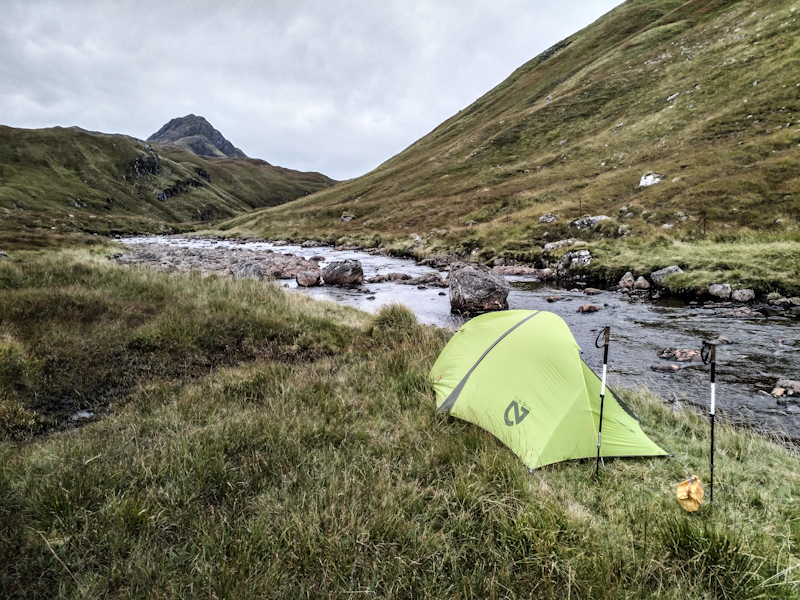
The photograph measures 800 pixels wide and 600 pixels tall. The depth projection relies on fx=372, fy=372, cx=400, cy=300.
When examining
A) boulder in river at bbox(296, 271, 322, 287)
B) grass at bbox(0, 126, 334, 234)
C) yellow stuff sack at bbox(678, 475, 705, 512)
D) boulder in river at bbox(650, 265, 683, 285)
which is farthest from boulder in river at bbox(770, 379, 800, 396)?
grass at bbox(0, 126, 334, 234)

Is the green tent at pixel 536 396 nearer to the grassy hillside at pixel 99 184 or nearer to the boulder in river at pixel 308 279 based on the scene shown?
the boulder in river at pixel 308 279

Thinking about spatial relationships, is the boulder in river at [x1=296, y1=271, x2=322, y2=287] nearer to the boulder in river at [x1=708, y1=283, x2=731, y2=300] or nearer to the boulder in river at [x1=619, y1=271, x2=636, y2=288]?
the boulder in river at [x1=619, y1=271, x2=636, y2=288]

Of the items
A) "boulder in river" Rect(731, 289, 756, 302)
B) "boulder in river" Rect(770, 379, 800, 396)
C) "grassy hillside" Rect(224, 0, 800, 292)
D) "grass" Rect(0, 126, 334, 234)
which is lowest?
"boulder in river" Rect(770, 379, 800, 396)

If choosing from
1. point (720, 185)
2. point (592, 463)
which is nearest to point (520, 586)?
point (592, 463)

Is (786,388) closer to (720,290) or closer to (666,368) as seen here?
(666,368)

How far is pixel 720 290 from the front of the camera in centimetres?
1425

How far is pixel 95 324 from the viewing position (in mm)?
8594

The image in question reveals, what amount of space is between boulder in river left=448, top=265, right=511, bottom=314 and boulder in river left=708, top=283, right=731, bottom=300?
25.3 ft

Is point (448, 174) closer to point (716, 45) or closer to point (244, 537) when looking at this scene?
point (716, 45)

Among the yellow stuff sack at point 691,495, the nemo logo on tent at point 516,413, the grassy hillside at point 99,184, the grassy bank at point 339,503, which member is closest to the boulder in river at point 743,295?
the grassy bank at point 339,503

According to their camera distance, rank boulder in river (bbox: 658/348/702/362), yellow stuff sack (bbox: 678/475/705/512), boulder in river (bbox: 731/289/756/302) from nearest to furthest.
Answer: yellow stuff sack (bbox: 678/475/705/512) < boulder in river (bbox: 658/348/702/362) < boulder in river (bbox: 731/289/756/302)

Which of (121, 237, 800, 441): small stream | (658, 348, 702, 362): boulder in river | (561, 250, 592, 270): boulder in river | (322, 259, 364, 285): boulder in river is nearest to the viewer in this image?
(121, 237, 800, 441): small stream

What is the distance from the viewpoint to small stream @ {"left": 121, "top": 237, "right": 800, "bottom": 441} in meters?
7.60

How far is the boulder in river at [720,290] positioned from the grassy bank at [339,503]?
10.7 metres
